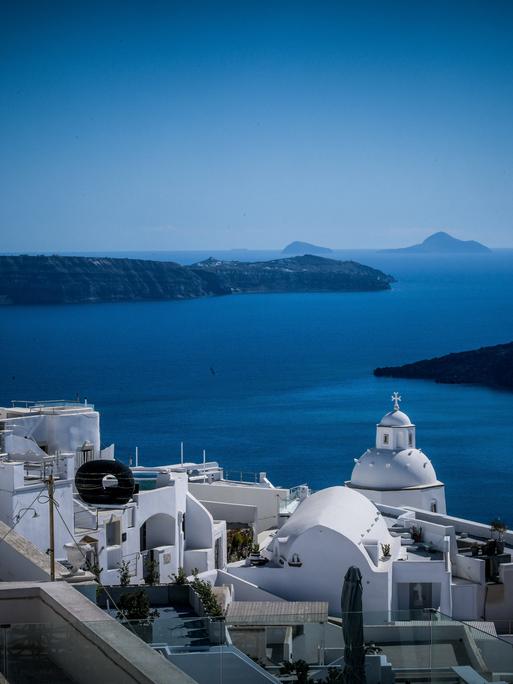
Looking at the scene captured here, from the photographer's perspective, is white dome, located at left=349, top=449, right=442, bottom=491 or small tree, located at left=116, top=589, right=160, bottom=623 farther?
white dome, located at left=349, top=449, right=442, bottom=491

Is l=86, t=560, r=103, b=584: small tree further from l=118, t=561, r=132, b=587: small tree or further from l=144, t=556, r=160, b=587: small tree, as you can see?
l=144, t=556, r=160, b=587: small tree

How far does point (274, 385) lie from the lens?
109 meters

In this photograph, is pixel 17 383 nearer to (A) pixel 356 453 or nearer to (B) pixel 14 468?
(A) pixel 356 453

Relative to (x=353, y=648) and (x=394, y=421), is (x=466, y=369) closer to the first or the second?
(x=394, y=421)

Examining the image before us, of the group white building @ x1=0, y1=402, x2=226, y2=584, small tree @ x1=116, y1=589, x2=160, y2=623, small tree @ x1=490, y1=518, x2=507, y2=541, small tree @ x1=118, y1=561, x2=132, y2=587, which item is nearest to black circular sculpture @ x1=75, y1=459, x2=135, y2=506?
white building @ x1=0, y1=402, x2=226, y2=584

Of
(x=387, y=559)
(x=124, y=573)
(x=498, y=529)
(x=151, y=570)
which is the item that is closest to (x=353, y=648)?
(x=124, y=573)

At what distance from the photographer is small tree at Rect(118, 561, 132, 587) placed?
24478mm

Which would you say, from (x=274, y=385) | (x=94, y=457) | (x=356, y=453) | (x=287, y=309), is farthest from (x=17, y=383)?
(x=287, y=309)

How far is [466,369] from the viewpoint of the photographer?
4592 inches

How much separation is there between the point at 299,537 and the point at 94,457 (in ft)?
16.0

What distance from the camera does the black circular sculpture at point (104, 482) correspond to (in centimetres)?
2447

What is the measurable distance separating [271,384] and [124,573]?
278ft

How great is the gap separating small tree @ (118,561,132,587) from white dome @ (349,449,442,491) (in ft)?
44.5

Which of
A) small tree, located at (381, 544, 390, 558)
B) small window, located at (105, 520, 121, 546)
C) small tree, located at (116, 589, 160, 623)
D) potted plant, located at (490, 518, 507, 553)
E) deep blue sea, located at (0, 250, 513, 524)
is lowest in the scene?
deep blue sea, located at (0, 250, 513, 524)
